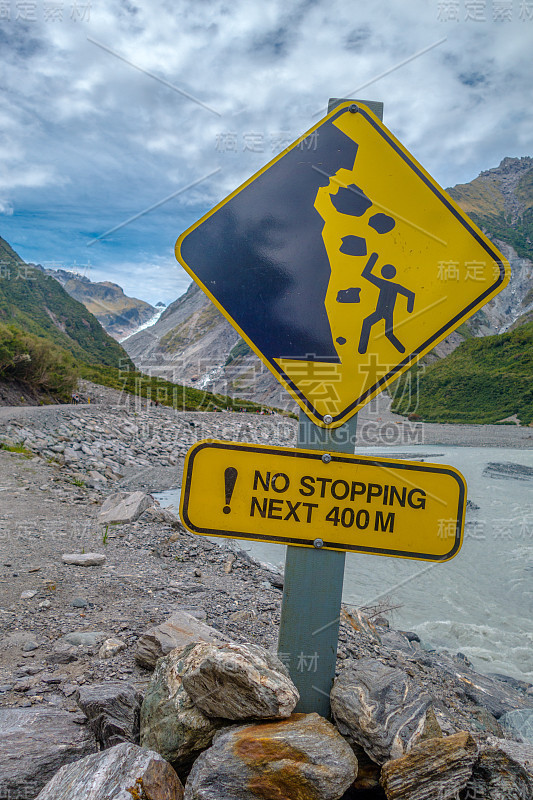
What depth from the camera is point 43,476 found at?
9195 millimetres

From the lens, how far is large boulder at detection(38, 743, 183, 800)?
1.37 metres

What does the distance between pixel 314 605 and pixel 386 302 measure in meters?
1.07

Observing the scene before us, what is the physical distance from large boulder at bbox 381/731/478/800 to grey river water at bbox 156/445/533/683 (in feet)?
13.9

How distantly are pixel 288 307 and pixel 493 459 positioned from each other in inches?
1075

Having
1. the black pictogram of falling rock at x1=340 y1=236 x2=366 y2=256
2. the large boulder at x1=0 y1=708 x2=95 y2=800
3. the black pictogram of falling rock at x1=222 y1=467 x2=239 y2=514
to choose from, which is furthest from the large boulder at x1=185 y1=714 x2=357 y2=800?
the black pictogram of falling rock at x1=340 y1=236 x2=366 y2=256

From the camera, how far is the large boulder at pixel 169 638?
8.68 feet

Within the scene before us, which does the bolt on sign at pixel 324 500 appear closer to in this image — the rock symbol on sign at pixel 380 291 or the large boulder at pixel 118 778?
the rock symbol on sign at pixel 380 291

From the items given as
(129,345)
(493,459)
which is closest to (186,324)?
(129,345)

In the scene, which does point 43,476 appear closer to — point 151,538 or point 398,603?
point 151,538

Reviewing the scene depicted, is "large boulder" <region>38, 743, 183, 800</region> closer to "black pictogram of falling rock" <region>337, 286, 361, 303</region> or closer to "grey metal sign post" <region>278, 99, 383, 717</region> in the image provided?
"grey metal sign post" <region>278, 99, 383, 717</region>

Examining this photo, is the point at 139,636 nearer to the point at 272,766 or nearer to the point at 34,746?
the point at 34,746

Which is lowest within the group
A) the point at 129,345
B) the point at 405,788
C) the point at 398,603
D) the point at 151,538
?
the point at 398,603

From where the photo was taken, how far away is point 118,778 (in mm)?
1397

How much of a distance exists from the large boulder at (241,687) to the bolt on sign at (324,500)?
46 centimetres
